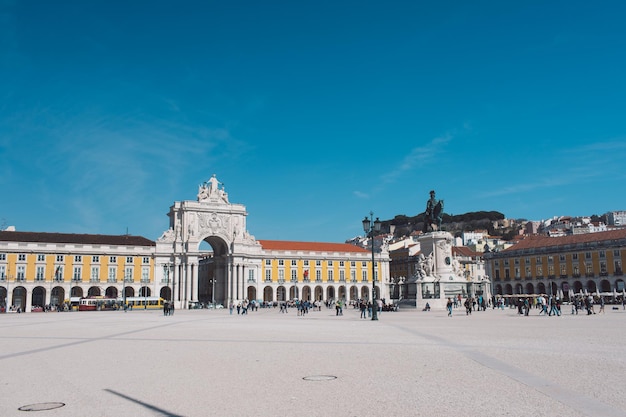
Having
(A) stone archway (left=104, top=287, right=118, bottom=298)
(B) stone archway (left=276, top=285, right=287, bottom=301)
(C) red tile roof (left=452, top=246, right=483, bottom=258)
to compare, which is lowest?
(B) stone archway (left=276, top=285, right=287, bottom=301)

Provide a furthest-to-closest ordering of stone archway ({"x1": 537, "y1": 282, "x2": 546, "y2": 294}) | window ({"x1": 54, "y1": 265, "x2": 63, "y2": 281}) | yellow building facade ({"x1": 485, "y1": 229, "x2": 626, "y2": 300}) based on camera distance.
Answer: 1. stone archway ({"x1": 537, "y1": 282, "x2": 546, "y2": 294})
2. window ({"x1": 54, "y1": 265, "x2": 63, "y2": 281})
3. yellow building facade ({"x1": 485, "y1": 229, "x2": 626, "y2": 300})

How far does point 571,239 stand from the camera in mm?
81438

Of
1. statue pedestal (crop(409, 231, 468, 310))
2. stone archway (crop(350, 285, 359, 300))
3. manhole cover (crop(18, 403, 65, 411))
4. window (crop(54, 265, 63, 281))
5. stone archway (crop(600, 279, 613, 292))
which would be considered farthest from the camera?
stone archway (crop(350, 285, 359, 300))

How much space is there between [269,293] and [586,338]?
7660 cm


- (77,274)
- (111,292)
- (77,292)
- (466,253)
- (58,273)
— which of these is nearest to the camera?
(58,273)

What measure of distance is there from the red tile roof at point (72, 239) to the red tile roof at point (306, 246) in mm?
19359

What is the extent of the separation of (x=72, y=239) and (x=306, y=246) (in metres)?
36.6

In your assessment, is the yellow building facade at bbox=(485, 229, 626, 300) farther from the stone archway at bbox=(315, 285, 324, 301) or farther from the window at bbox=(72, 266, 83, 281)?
the window at bbox=(72, 266, 83, 281)

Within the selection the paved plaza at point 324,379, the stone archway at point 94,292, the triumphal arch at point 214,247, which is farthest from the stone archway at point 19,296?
the paved plaza at point 324,379

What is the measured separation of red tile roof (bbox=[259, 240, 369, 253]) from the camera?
9294 cm

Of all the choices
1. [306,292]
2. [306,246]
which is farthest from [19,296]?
[306,246]

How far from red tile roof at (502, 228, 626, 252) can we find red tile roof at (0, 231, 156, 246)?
57508 millimetres

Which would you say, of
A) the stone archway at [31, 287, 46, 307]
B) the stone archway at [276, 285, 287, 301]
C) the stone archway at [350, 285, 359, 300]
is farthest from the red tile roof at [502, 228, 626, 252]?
the stone archway at [31, 287, 46, 307]

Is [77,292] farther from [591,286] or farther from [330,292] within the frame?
[591,286]
